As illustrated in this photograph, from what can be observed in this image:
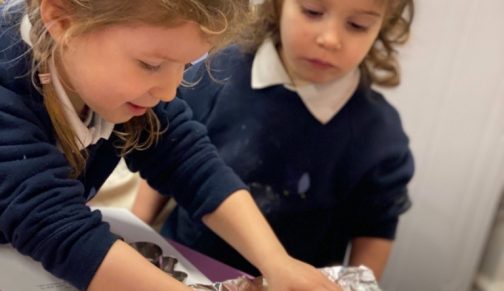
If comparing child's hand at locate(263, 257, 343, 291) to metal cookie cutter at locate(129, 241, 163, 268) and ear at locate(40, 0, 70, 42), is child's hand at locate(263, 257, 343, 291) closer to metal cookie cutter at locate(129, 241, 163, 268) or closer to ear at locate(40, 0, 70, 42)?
metal cookie cutter at locate(129, 241, 163, 268)

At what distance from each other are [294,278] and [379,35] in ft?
1.25

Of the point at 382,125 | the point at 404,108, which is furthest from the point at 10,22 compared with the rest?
the point at 404,108

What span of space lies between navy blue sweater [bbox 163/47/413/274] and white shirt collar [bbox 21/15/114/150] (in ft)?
0.80

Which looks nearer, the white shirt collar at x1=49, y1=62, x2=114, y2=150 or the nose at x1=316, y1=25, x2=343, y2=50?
the white shirt collar at x1=49, y1=62, x2=114, y2=150

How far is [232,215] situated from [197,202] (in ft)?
0.13

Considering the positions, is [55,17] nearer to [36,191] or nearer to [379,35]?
[36,191]

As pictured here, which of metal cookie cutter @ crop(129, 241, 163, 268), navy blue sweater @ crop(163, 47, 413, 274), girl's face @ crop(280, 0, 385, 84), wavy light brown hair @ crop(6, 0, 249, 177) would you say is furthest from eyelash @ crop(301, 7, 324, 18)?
metal cookie cutter @ crop(129, 241, 163, 268)

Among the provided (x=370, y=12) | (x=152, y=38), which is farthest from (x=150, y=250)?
(x=370, y=12)

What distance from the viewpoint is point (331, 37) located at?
763mm

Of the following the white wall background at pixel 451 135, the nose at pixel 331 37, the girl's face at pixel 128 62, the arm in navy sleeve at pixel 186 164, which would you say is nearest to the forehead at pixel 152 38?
the girl's face at pixel 128 62

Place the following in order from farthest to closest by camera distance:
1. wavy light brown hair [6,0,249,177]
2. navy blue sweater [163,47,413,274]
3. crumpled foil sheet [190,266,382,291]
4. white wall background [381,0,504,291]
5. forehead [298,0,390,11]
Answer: white wall background [381,0,504,291]
navy blue sweater [163,47,413,274]
forehead [298,0,390,11]
crumpled foil sheet [190,266,382,291]
wavy light brown hair [6,0,249,177]

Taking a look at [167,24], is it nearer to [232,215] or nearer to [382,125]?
[232,215]

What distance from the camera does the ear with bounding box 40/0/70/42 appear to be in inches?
20.2

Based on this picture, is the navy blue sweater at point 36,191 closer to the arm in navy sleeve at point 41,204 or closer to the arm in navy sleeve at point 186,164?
the arm in navy sleeve at point 41,204
